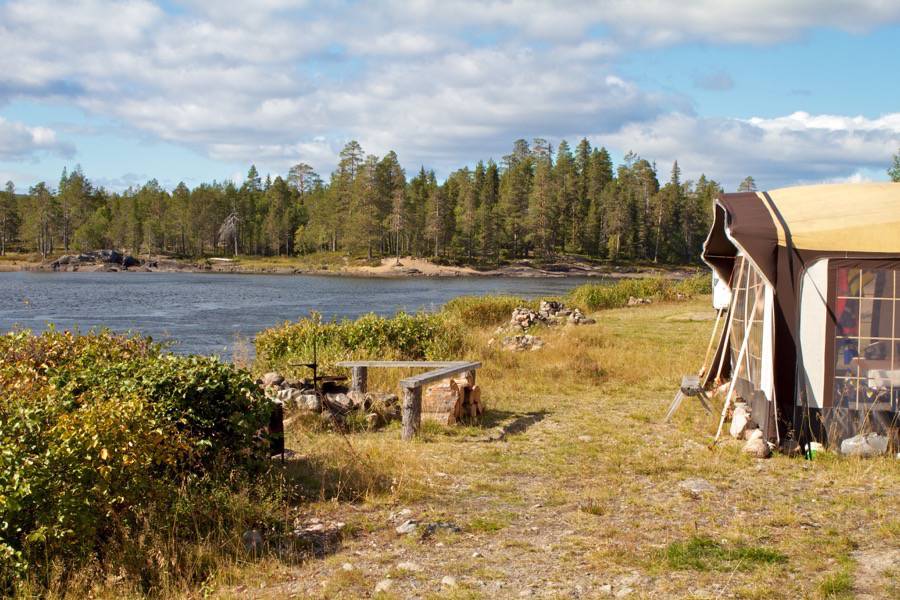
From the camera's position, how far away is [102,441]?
18.2ft

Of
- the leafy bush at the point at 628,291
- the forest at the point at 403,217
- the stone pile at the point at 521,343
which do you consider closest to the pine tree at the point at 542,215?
the forest at the point at 403,217


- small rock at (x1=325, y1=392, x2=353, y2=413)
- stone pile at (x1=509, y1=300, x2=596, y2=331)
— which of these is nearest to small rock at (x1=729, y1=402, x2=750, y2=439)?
small rock at (x1=325, y1=392, x2=353, y2=413)

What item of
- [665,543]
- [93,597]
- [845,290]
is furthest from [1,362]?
[845,290]

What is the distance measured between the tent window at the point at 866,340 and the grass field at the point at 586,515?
831mm

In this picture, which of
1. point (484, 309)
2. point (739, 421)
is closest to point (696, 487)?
point (739, 421)

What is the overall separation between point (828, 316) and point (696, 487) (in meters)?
2.84

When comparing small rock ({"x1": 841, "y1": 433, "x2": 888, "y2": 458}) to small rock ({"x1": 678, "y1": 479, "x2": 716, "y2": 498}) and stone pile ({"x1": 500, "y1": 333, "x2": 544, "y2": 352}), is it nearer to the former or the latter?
small rock ({"x1": 678, "y1": 479, "x2": 716, "y2": 498})

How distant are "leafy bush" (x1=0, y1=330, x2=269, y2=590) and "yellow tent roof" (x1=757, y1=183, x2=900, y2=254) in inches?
251

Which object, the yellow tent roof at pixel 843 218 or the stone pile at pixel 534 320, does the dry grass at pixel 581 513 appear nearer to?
the yellow tent roof at pixel 843 218

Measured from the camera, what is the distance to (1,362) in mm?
7602

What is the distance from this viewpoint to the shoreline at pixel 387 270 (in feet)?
271

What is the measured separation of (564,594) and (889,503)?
12.2 ft

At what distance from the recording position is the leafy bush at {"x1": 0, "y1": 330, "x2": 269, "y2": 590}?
5184 millimetres

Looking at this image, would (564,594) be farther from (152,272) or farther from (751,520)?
(152,272)
